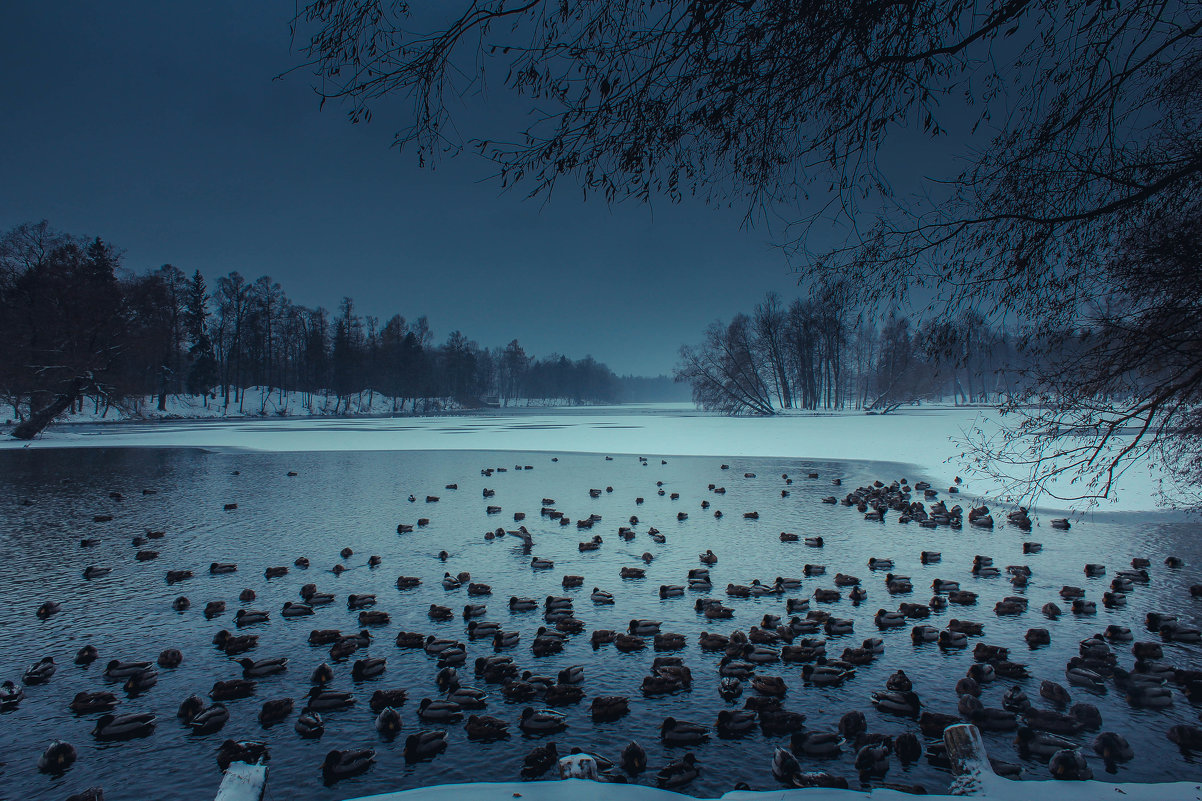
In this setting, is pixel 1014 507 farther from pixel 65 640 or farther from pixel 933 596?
pixel 65 640

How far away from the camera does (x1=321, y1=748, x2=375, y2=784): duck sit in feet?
12.9

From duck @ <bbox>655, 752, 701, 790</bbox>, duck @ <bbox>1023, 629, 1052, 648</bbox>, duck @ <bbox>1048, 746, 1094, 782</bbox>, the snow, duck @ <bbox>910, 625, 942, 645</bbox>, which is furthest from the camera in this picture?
duck @ <bbox>910, 625, 942, 645</bbox>

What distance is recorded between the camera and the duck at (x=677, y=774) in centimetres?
381

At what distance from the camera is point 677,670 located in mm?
5230

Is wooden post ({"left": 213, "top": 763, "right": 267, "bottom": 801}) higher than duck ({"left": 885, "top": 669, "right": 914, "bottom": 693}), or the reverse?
wooden post ({"left": 213, "top": 763, "right": 267, "bottom": 801})

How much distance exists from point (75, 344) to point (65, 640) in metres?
43.7

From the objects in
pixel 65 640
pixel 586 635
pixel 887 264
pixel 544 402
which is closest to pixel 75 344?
pixel 65 640

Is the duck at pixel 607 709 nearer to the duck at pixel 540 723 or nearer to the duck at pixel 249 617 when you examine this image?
the duck at pixel 540 723

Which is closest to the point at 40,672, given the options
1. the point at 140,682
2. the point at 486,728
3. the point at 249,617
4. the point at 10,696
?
the point at 10,696

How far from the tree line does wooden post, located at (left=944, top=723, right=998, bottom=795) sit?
5010 cm

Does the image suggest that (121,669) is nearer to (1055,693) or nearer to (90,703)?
(90,703)

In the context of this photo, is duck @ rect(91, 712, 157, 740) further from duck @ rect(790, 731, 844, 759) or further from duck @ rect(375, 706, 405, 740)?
duck @ rect(790, 731, 844, 759)

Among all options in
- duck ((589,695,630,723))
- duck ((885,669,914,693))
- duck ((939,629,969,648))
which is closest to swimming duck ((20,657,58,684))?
duck ((589,695,630,723))

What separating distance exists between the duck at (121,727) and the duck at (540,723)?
298cm
